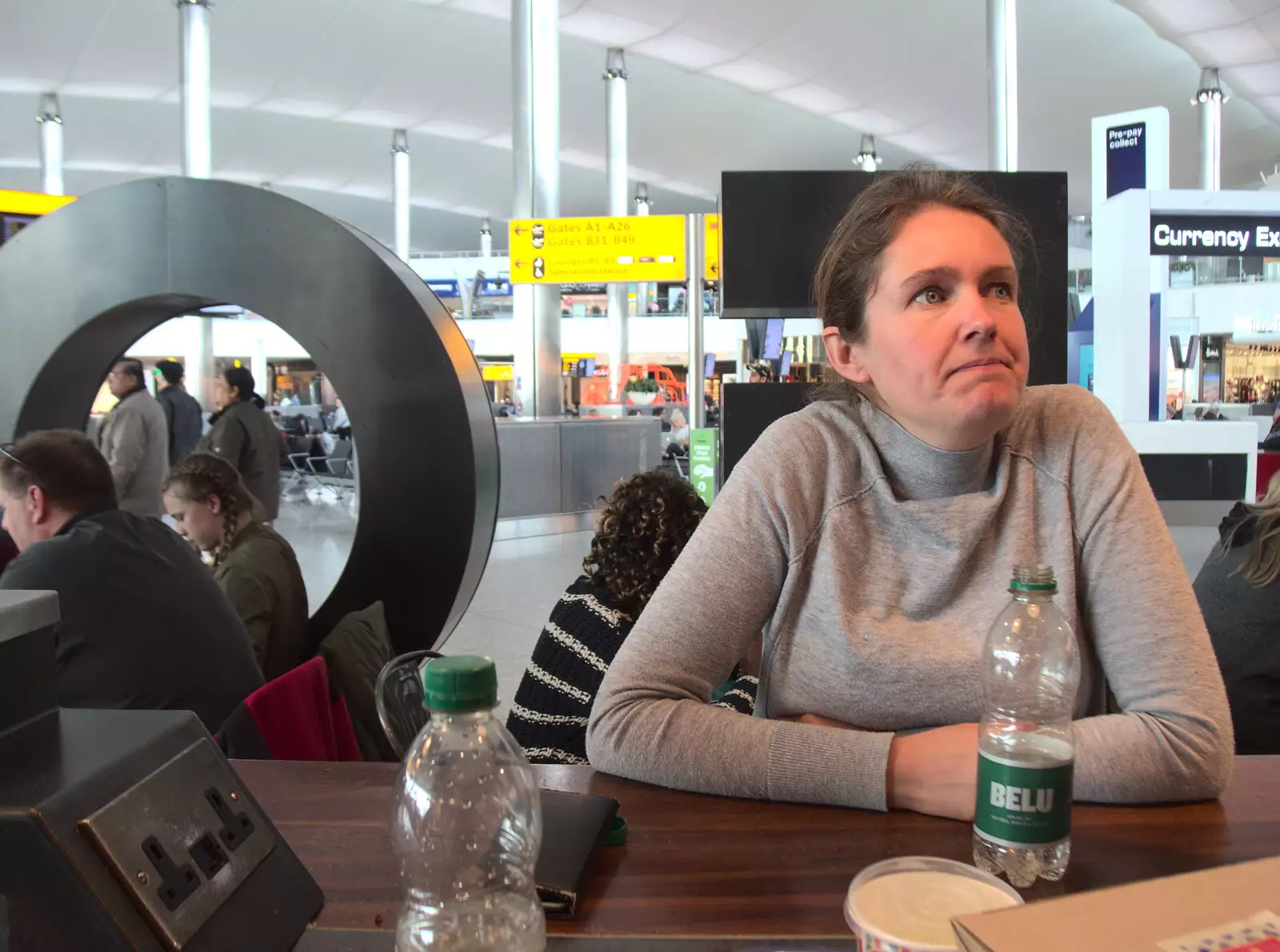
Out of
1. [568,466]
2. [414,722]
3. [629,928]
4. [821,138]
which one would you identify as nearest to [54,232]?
[414,722]

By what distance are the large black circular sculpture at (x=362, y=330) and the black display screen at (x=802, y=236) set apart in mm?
950

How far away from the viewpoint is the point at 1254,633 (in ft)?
5.57

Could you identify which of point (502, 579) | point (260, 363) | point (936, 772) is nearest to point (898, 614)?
point (936, 772)

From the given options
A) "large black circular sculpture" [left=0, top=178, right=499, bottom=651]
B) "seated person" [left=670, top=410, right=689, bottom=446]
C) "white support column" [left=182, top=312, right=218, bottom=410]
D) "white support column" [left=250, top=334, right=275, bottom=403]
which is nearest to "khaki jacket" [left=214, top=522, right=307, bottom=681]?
"large black circular sculpture" [left=0, top=178, right=499, bottom=651]

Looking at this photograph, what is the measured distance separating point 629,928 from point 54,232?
3384 mm

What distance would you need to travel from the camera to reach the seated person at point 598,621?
1720 mm

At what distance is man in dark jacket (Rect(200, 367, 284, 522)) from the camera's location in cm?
514

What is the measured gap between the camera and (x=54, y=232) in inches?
125

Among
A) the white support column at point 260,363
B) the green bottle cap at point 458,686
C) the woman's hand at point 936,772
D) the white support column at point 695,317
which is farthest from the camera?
the white support column at point 260,363

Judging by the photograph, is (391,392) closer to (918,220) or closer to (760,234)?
(760,234)

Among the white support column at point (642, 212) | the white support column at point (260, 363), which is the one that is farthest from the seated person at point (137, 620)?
the white support column at point (260, 363)

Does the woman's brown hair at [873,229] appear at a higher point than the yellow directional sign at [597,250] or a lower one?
lower

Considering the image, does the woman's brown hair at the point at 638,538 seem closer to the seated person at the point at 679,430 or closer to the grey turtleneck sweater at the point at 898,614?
the grey turtleneck sweater at the point at 898,614

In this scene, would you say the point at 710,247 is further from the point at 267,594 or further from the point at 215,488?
the point at 267,594
